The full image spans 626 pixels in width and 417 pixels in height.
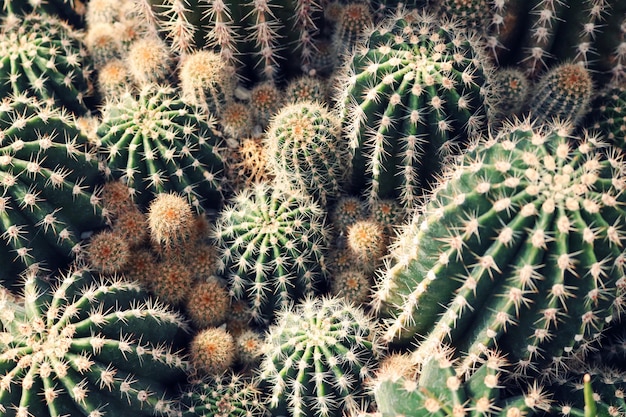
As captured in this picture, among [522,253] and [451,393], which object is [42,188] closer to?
[451,393]

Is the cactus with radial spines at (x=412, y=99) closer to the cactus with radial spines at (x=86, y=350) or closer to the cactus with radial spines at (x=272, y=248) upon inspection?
the cactus with radial spines at (x=272, y=248)

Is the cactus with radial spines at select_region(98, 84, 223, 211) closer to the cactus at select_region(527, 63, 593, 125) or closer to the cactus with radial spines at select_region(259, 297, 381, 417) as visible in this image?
the cactus with radial spines at select_region(259, 297, 381, 417)

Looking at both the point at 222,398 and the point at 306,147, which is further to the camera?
the point at 306,147

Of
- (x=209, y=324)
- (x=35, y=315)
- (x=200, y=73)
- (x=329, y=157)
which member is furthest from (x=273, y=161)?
(x=35, y=315)

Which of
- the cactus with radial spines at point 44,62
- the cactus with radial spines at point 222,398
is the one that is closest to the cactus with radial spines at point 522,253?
the cactus with radial spines at point 222,398

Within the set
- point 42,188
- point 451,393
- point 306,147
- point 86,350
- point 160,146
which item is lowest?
point 86,350

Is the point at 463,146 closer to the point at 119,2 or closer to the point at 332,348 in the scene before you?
the point at 332,348

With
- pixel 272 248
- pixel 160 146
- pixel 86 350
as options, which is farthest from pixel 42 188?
pixel 272 248
